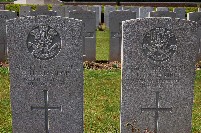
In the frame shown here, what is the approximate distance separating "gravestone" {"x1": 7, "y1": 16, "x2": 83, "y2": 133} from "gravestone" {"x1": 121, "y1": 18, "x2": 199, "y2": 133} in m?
0.56

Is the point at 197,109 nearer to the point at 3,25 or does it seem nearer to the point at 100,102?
the point at 100,102

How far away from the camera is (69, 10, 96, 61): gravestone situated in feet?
32.6

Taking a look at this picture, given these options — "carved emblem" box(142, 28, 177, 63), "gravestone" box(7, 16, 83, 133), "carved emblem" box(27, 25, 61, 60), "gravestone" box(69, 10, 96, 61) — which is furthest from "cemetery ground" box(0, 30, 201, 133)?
"carved emblem" box(27, 25, 61, 60)

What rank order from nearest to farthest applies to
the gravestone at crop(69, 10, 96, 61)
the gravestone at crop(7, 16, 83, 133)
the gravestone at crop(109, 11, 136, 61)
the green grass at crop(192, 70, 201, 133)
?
the gravestone at crop(7, 16, 83, 133), the green grass at crop(192, 70, 201, 133), the gravestone at crop(109, 11, 136, 61), the gravestone at crop(69, 10, 96, 61)

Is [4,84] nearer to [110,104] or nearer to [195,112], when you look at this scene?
[110,104]

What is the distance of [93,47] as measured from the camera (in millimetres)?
10273

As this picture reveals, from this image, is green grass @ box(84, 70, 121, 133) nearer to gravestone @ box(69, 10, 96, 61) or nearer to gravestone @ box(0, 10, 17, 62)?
gravestone @ box(69, 10, 96, 61)

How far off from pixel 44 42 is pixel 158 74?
4.47ft

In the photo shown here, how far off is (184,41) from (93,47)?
573 centimetres

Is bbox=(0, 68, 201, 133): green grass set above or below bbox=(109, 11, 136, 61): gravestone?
below

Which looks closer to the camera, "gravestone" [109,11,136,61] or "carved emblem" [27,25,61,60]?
"carved emblem" [27,25,61,60]

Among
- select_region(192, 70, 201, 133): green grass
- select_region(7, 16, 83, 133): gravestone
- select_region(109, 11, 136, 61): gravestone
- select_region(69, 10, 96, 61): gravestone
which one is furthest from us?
select_region(69, 10, 96, 61): gravestone

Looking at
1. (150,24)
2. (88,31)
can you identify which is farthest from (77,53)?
(88,31)

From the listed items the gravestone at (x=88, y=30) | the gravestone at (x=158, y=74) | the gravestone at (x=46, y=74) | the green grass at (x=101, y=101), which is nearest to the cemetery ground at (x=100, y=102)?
the green grass at (x=101, y=101)
